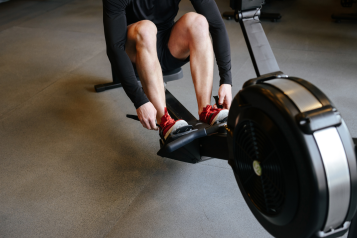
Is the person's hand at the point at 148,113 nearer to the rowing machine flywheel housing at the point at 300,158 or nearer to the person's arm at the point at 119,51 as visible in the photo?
the person's arm at the point at 119,51

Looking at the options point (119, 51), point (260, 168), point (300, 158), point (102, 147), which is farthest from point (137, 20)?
point (300, 158)

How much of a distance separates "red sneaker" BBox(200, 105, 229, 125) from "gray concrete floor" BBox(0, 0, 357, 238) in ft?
0.88

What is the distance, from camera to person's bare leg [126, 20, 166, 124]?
4.31 feet

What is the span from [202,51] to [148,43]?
8.8 inches

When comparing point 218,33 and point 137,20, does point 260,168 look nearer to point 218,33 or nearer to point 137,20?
Result: point 218,33

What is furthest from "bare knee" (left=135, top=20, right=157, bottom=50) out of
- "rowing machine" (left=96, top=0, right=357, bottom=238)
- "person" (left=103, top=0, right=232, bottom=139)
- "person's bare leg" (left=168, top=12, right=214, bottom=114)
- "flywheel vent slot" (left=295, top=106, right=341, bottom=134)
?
"flywheel vent slot" (left=295, top=106, right=341, bottom=134)

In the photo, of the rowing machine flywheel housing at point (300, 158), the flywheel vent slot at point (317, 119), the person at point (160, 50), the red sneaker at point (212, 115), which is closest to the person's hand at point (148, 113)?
the person at point (160, 50)

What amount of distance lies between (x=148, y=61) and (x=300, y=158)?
777 mm

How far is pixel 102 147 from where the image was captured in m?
1.66

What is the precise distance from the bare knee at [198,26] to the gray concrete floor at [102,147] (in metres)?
0.56

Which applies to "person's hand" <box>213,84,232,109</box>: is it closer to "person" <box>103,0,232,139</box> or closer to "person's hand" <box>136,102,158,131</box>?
"person" <box>103,0,232,139</box>

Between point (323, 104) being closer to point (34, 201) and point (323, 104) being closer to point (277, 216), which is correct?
point (277, 216)

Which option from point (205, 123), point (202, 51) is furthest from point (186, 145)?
point (202, 51)

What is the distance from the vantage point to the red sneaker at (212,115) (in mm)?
1256
